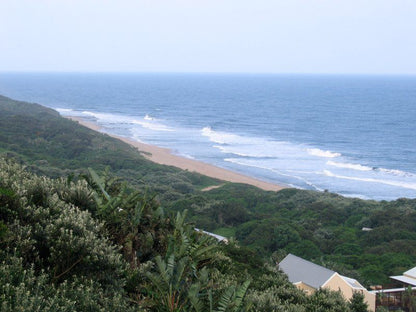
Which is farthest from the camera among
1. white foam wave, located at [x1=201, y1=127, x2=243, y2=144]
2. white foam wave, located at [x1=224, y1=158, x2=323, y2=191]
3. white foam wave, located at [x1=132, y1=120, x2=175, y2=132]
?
white foam wave, located at [x1=132, y1=120, x2=175, y2=132]

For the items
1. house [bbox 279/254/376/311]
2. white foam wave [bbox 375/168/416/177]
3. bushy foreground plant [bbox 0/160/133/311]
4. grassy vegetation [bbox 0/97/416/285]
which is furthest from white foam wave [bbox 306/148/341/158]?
bushy foreground plant [bbox 0/160/133/311]

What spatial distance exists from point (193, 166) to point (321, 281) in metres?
35.7

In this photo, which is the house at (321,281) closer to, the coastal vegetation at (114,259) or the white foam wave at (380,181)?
the coastal vegetation at (114,259)

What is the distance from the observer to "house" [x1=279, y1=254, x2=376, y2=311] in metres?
14.6

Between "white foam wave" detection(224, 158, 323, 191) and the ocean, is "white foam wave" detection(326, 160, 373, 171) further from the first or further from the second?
"white foam wave" detection(224, 158, 323, 191)

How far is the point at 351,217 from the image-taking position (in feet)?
104

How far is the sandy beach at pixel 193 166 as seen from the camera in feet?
147

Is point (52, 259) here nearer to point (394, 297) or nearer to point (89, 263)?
point (89, 263)

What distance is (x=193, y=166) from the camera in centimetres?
4997

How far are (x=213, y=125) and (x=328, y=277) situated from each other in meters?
67.6

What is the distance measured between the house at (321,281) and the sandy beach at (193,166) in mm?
26608

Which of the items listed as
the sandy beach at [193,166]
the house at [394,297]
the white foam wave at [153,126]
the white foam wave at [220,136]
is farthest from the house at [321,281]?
the white foam wave at [153,126]

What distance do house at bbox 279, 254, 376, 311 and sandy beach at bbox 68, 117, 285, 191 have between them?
26608 millimetres

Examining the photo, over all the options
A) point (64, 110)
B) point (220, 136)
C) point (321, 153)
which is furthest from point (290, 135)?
point (64, 110)
